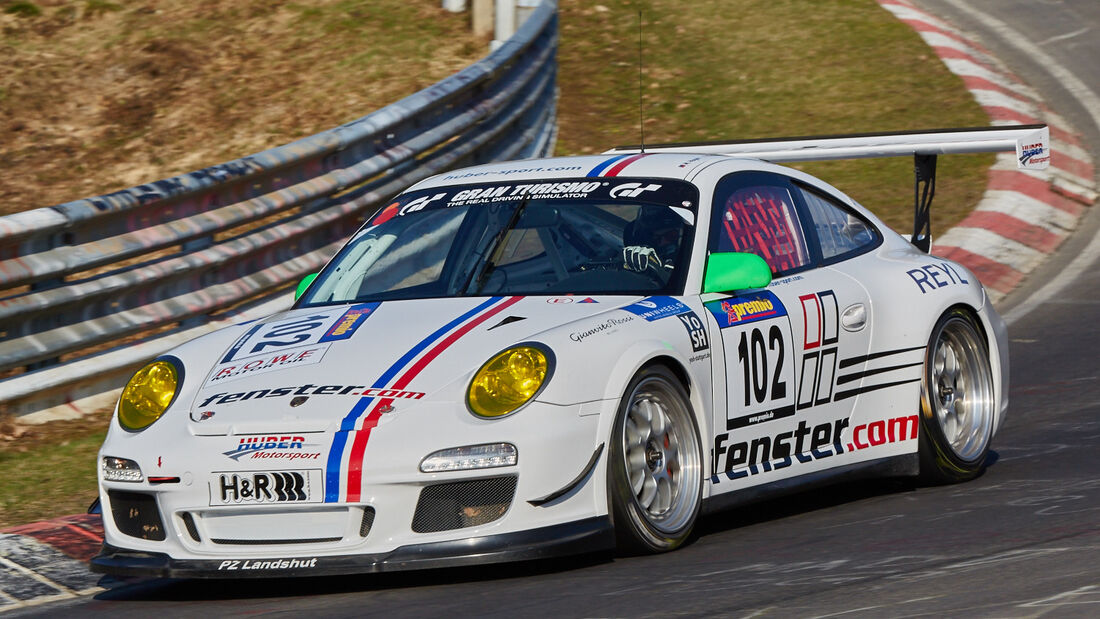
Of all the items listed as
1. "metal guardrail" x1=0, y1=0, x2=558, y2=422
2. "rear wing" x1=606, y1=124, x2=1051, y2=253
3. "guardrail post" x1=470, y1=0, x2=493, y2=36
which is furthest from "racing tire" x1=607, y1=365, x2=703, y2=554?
"guardrail post" x1=470, y1=0, x2=493, y2=36

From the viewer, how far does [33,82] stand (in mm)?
12977

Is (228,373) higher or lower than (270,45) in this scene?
higher

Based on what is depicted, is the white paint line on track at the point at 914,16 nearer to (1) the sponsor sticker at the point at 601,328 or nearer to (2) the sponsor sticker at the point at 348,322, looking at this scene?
(2) the sponsor sticker at the point at 348,322

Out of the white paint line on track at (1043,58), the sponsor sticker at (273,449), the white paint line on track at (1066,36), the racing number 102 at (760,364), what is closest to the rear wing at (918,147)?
the racing number 102 at (760,364)

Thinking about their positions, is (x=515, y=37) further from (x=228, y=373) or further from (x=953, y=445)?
(x=228, y=373)

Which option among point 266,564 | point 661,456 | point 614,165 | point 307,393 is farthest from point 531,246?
point 266,564

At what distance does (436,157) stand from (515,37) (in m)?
1.80

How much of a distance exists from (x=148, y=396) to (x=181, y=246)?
11.1 ft

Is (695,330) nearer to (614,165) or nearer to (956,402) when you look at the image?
(614,165)

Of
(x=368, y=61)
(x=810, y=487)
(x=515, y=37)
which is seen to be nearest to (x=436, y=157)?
(x=515, y=37)

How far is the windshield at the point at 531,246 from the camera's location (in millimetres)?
5840

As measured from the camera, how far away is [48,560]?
18.8ft

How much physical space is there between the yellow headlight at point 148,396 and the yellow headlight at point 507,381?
3.42 ft

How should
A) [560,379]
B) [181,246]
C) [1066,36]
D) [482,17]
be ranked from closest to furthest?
1. [560,379]
2. [181,246]
3. [482,17]
4. [1066,36]
